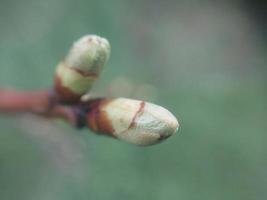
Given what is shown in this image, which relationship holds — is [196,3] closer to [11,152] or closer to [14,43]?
[14,43]

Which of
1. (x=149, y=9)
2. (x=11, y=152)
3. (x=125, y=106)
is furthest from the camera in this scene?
(x=149, y=9)

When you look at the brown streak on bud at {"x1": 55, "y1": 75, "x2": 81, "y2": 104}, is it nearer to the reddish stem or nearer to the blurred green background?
the reddish stem

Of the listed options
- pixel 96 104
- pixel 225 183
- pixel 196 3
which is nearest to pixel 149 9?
pixel 196 3

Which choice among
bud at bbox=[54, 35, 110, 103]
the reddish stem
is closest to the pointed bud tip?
bud at bbox=[54, 35, 110, 103]

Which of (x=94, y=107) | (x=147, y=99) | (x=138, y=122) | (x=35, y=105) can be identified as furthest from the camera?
(x=147, y=99)

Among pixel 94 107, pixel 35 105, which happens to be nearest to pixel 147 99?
pixel 35 105

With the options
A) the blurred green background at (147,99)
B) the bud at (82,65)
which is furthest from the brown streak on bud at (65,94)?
the blurred green background at (147,99)

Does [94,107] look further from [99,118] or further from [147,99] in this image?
[147,99]
